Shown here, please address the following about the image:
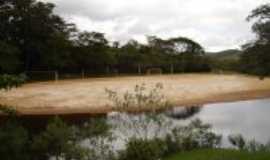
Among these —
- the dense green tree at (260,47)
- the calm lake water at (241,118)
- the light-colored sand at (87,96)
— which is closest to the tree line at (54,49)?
the light-colored sand at (87,96)

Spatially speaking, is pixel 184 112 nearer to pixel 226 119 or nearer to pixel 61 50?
pixel 226 119

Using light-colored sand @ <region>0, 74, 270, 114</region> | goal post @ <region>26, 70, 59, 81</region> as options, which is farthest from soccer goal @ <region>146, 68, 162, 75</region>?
light-colored sand @ <region>0, 74, 270, 114</region>

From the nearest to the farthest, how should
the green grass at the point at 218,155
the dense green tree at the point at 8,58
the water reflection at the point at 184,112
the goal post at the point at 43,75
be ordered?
the green grass at the point at 218,155 → the water reflection at the point at 184,112 → the dense green tree at the point at 8,58 → the goal post at the point at 43,75

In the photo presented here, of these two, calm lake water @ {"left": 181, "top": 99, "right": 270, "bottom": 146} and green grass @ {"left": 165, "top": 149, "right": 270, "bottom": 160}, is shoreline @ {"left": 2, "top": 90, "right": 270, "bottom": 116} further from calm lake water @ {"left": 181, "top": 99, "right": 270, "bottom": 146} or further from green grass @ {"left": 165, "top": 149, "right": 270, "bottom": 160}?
green grass @ {"left": 165, "top": 149, "right": 270, "bottom": 160}

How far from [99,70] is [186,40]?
2282cm

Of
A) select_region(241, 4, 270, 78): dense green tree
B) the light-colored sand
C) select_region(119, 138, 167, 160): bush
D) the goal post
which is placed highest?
select_region(241, 4, 270, 78): dense green tree

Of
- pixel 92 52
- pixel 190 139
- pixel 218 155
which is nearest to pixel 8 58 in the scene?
pixel 92 52

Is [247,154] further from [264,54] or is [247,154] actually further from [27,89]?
[27,89]

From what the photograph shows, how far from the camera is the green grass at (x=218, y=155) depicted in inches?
292

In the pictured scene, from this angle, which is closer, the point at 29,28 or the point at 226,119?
the point at 226,119

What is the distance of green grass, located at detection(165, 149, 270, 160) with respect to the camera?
7.43 metres

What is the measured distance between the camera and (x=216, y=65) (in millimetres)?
59781

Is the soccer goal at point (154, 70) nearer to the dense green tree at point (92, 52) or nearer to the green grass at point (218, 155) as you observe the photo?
the dense green tree at point (92, 52)

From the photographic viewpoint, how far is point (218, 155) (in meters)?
7.84
